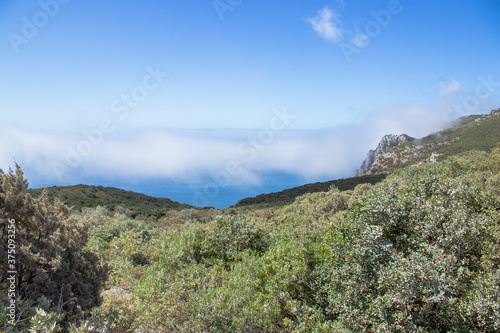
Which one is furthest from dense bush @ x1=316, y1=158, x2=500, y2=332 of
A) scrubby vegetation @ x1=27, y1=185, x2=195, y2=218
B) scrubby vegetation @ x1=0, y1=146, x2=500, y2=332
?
scrubby vegetation @ x1=27, y1=185, x2=195, y2=218

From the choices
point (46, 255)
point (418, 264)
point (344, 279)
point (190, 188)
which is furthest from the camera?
point (190, 188)

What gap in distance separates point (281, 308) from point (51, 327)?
7911mm

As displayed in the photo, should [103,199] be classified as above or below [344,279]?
above

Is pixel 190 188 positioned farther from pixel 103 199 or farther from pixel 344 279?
pixel 344 279

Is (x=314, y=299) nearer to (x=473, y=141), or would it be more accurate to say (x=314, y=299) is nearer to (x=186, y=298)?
(x=186, y=298)

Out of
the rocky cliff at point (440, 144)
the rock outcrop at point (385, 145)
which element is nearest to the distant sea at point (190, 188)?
the rock outcrop at point (385, 145)

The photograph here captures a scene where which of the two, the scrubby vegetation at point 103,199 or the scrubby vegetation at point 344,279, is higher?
the scrubby vegetation at point 103,199

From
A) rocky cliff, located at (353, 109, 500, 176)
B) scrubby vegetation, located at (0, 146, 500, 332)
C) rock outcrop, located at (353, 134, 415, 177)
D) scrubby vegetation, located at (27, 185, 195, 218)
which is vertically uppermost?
rock outcrop, located at (353, 134, 415, 177)

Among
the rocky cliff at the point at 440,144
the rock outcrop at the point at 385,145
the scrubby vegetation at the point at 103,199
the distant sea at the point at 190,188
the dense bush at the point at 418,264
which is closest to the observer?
the dense bush at the point at 418,264

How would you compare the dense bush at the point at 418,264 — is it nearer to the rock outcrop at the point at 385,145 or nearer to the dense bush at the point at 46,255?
the dense bush at the point at 46,255

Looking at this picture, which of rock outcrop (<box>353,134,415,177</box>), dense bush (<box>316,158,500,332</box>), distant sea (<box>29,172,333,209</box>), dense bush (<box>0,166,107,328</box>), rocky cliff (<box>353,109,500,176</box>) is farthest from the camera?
rock outcrop (<box>353,134,415,177</box>)

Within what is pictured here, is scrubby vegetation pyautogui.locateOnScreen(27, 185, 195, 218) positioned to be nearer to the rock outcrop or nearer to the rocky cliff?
the rocky cliff

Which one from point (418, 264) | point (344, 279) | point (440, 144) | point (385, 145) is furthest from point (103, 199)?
point (385, 145)

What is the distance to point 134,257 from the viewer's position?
20500 mm
